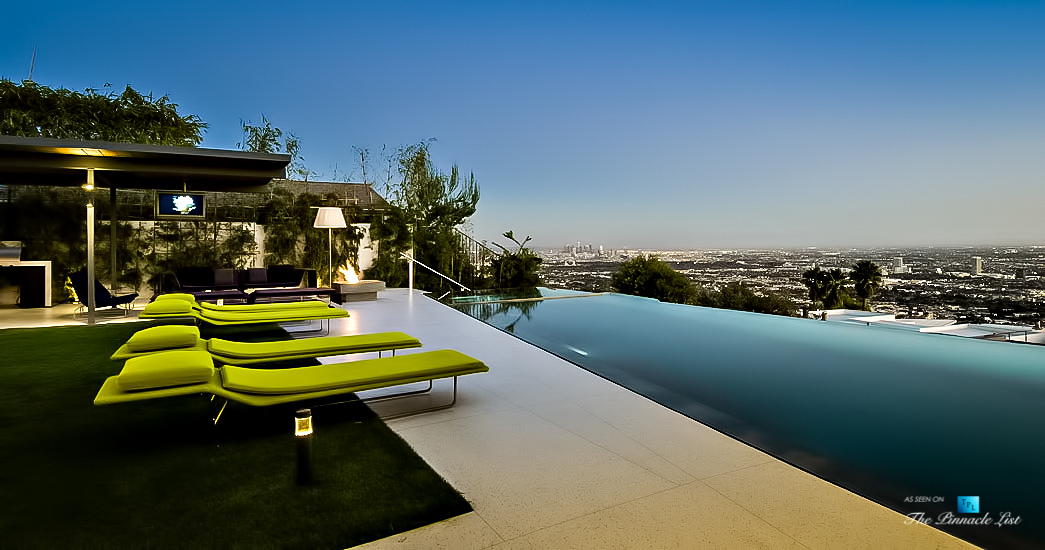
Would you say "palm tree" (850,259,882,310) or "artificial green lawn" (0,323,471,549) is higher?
"palm tree" (850,259,882,310)

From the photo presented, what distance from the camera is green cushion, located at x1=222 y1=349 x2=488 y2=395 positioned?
9.29 feet

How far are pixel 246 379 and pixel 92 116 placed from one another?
15.0m

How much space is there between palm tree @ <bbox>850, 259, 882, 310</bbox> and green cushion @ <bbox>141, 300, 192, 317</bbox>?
11805 mm

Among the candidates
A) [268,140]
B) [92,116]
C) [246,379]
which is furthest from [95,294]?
[92,116]

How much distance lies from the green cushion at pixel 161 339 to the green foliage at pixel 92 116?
40.0 ft

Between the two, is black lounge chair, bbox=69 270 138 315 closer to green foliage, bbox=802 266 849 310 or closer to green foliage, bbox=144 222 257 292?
green foliage, bbox=144 222 257 292

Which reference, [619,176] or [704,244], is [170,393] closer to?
[619,176]

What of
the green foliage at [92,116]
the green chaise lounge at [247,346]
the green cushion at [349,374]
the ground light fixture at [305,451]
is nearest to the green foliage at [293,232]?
the green foliage at [92,116]

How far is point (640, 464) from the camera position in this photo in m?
2.55

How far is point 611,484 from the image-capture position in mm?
2344

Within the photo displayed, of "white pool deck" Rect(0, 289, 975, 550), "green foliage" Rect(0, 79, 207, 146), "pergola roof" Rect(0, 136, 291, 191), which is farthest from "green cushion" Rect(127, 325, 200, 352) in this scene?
"green foliage" Rect(0, 79, 207, 146)

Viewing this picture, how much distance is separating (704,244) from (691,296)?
14.5ft

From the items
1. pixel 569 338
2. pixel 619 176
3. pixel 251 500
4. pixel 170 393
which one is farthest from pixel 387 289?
pixel 251 500

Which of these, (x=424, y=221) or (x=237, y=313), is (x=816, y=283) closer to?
(x=424, y=221)
